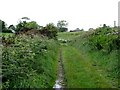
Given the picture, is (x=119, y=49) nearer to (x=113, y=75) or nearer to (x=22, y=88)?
(x=113, y=75)

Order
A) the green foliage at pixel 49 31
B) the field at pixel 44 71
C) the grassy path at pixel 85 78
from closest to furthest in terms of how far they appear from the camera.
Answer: the field at pixel 44 71 → the grassy path at pixel 85 78 → the green foliage at pixel 49 31

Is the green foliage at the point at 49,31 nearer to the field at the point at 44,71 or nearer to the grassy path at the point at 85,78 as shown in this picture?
the field at the point at 44,71

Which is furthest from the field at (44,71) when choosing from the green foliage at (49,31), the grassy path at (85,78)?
the green foliage at (49,31)

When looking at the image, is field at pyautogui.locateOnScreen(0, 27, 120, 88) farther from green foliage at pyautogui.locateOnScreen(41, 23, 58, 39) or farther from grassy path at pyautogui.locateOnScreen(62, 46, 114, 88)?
green foliage at pyautogui.locateOnScreen(41, 23, 58, 39)

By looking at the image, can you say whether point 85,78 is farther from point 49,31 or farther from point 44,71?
point 49,31

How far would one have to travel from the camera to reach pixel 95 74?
17359 millimetres

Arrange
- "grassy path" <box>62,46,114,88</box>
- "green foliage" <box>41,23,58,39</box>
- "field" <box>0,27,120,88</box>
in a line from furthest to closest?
"green foliage" <box>41,23,58,39</box>
"grassy path" <box>62,46,114,88</box>
"field" <box>0,27,120,88</box>

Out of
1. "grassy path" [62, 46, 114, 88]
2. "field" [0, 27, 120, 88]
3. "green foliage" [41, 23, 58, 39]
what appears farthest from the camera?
"green foliage" [41, 23, 58, 39]

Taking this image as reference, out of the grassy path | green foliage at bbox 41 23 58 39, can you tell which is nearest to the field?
the grassy path

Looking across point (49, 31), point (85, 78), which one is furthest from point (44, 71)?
point (49, 31)

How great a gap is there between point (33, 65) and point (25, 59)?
3.14ft

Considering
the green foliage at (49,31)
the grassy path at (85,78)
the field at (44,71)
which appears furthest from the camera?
the green foliage at (49,31)

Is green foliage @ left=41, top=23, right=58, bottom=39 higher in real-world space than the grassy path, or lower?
higher

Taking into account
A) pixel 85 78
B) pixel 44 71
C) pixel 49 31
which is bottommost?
pixel 85 78
